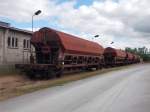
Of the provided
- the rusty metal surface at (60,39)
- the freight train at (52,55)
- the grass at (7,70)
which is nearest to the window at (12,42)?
the grass at (7,70)

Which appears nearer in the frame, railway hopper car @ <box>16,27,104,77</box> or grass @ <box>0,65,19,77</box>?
railway hopper car @ <box>16,27,104,77</box>

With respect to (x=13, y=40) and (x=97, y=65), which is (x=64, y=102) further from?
(x=97, y=65)

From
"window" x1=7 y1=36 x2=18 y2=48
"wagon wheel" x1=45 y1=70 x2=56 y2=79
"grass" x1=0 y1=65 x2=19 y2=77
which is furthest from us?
"window" x1=7 y1=36 x2=18 y2=48

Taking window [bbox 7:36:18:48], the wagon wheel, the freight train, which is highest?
window [bbox 7:36:18:48]

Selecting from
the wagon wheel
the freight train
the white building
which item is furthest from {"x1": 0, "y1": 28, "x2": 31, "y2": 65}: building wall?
the wagon wheel

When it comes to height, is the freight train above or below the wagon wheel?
above

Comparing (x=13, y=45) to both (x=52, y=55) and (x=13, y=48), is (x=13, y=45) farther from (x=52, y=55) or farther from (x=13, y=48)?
(x=52, y=55)

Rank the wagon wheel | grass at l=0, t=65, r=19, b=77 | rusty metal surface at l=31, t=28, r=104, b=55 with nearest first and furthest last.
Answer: the wagon wheel < grass at l=0, t=65, r=19, b=77 < rusty metal surface at l=31, t=28, r=104, b=55

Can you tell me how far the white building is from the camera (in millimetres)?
31078

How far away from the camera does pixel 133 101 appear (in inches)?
497

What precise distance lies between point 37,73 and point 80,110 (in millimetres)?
15505

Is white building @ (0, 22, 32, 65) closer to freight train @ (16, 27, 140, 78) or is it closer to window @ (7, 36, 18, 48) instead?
window @ (7, 36, 18, 48)

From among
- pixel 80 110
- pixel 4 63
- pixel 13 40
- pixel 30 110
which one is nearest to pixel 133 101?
pixel 80 110

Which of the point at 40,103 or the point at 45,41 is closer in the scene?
the point at 40,103
